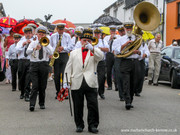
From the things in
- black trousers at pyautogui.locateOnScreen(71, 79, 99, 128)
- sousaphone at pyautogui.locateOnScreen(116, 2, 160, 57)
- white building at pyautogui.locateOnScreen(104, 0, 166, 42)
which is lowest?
black trousers at pyautogui.locateOnScreen(71, 79, 99, 128)

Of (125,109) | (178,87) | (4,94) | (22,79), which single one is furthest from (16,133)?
(178,87)

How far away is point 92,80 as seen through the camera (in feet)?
24.8

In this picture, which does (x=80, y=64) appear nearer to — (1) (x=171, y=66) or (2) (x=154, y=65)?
(1) (x=171, y=66)

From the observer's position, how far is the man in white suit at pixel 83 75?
24.6 feet

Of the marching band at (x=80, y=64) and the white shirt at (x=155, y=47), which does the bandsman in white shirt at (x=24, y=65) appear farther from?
the white shirt at (x=155, y=47)

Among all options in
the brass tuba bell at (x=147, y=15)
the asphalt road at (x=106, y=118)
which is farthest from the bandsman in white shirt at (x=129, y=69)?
the brass tuba bell at (x=147, y=15)

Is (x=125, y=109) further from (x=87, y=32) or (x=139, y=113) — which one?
(x=87, y=32)

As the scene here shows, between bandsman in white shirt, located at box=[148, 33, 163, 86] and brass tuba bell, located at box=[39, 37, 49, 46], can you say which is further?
bandsman in white shirt, located at box=[148, 33, 163, 86]

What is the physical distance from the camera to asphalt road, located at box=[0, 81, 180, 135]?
751 centimetres

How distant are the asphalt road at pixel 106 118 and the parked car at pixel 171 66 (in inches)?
157

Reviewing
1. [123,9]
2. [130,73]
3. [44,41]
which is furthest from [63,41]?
[123,9]

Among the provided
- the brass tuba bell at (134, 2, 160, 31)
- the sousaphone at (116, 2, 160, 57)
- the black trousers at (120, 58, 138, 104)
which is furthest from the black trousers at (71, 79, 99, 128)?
the brass tuba bell at (134, 2, 160, 31)

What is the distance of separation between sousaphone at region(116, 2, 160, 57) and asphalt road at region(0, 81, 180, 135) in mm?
1485

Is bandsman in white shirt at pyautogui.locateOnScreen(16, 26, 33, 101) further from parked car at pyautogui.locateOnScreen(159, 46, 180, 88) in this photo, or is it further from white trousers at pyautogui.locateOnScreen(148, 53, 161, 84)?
white trousers at pyautogui.locateOnScreen(148, 53, 161, 84)
